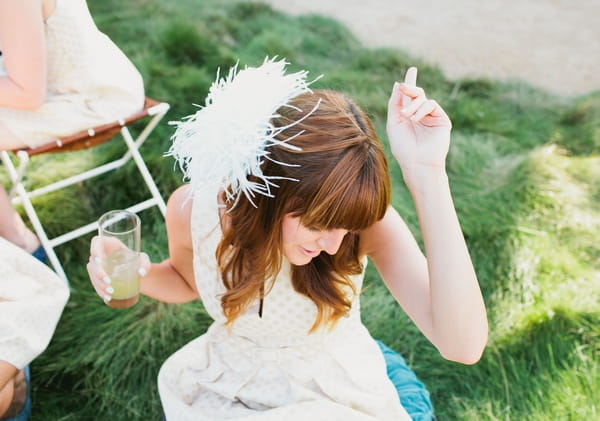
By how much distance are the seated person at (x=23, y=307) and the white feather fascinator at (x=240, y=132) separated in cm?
70

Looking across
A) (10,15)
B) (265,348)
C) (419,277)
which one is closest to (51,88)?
(10,15)

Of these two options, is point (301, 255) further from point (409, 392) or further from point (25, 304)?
point (25, 304)

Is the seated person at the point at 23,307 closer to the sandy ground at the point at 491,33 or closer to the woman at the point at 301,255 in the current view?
the woman at the point at 301,255

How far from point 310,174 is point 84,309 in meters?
1.68

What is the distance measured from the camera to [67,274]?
3.05 meters

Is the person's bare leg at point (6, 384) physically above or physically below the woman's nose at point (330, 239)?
below

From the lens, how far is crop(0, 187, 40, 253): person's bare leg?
271cm

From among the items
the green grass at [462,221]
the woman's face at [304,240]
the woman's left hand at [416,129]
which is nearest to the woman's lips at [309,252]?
the woman's face at [304,240]

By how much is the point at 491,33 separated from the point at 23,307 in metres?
5.06

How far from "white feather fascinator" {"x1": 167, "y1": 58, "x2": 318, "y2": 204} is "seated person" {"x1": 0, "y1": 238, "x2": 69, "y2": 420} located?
699 mm

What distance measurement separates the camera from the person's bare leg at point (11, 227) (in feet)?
8.90

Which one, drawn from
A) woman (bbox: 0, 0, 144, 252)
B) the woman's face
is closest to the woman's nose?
the woman's face

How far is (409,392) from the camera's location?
Answer: 7.14 feet

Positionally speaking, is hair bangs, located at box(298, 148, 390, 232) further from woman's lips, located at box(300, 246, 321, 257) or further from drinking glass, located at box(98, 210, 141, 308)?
drinking glass, located at box(98, 210, 141, 308)
